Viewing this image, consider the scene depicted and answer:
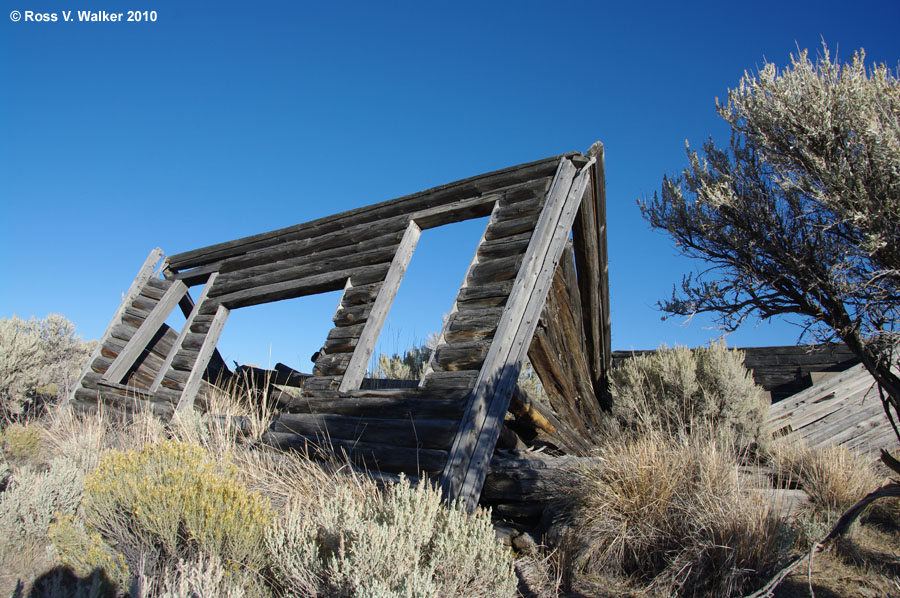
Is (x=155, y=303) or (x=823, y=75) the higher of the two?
(x=823, y=75)

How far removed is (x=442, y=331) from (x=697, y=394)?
358cm

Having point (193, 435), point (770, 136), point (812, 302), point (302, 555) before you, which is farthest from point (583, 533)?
point (770, 136)

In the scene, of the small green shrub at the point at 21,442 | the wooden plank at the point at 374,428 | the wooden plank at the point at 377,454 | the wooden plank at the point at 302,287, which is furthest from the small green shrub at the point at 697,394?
the small green shrub at the point at 21,442

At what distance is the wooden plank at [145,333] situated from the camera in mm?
7586

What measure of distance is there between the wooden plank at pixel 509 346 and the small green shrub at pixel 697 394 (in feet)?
6.96

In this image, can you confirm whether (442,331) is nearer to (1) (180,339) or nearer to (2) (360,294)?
(2) (360,294)

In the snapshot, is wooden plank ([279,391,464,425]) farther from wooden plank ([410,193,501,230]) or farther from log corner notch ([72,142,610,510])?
wooden plank ([410,193,501,230])

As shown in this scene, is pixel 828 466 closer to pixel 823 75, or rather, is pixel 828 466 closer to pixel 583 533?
pixel 583 533

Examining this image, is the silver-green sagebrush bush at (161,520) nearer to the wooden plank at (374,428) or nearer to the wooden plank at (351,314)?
the wooden plank at (374,428)

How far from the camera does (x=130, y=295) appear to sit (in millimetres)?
8336

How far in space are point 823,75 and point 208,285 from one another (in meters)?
9.21

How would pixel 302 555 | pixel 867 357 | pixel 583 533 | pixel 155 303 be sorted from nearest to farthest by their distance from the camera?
pixel 302 555
pixel 583 533
pixel 867 357
pixel 155 303

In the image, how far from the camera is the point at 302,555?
2.62 metres

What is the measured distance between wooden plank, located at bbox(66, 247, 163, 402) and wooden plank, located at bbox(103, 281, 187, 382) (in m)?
0.60
